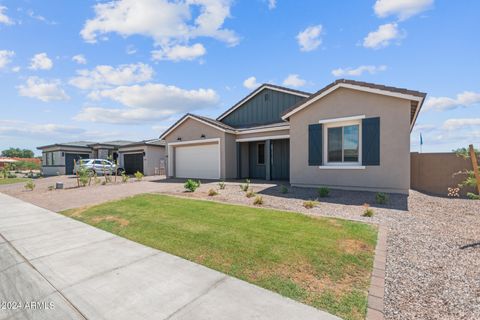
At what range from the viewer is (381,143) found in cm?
945

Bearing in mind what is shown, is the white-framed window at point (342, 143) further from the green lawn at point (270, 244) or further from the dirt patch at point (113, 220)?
the dirt patch at point (113, 220)

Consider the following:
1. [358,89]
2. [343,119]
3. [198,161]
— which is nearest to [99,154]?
[198,161]

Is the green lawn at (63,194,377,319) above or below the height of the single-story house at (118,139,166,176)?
below

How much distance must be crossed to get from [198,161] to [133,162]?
11.2m

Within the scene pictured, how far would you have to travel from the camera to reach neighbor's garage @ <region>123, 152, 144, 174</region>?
2490cm

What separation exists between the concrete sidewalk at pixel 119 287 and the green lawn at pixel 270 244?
0.29 m

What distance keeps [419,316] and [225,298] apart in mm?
2172

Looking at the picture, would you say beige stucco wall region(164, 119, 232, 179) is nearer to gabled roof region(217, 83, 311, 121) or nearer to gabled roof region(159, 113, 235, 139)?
gabled roof region(159, 113, 235, 139)

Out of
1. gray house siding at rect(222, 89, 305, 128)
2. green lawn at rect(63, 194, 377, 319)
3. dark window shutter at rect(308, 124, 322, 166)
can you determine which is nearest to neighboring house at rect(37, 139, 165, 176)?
gray house siding at rect(222, 89, 305, 128)

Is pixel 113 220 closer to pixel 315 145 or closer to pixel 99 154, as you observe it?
pixel 315 145

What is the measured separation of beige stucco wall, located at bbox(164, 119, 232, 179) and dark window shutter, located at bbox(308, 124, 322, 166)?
640 cm

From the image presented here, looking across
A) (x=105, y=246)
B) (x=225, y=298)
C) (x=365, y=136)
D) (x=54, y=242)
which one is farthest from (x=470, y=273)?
(x=54, y=242)

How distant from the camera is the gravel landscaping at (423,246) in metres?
2.87

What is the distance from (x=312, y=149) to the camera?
36.2 ft
